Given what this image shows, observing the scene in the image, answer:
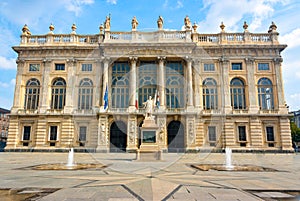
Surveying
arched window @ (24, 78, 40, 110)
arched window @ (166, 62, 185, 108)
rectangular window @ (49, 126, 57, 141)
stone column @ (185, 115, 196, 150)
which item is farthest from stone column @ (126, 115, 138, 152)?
arched window @ (24, 78, 40, 110)

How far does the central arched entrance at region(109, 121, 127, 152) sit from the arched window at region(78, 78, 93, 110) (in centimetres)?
466

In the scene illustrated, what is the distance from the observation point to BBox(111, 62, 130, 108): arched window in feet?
106

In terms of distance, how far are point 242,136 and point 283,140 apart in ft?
17.5

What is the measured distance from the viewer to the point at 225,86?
32625 millimetres

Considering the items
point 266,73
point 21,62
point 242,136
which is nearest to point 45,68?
point 21,62

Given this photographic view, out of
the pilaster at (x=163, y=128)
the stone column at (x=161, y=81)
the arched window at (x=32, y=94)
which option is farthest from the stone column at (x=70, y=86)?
the pilaster at (x=163, y=128)

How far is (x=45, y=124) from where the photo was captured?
3175 centimetres

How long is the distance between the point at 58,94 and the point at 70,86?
2.26 metres

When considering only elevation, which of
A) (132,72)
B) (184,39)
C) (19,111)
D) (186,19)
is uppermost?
(186,19)

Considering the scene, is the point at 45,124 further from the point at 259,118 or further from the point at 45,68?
the point at 259,118

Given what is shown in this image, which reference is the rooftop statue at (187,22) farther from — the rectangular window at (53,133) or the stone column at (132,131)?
the rectangular window at (53,133)

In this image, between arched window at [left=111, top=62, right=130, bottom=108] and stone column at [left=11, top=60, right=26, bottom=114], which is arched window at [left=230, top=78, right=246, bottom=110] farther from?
stone column at [left=11, top=60, right=26, bottom=114]

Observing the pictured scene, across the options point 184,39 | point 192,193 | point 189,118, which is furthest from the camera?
point 184,39

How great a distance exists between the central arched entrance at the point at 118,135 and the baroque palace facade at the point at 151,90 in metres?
0.14
